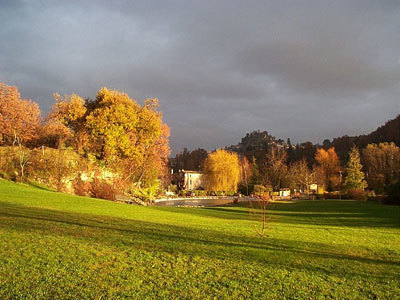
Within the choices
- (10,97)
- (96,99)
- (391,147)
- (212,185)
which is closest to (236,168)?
(212,185)

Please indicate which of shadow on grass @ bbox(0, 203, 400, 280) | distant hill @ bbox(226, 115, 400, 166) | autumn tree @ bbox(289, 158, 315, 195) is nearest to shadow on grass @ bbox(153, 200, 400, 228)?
shadow on grass @ bbox(0, 203, 400, 280)

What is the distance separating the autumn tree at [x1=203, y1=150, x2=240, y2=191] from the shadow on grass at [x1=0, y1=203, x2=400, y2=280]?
51.7 meters

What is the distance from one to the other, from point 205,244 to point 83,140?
2805 cm

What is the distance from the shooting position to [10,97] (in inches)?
1233

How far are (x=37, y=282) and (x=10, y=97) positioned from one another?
32605mm

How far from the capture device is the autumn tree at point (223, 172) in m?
62.4

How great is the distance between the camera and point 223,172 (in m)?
62.5

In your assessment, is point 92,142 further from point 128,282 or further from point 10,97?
point 128,282

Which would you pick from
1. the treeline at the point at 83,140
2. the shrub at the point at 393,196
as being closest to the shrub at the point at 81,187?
the treeline at the point at 83,140

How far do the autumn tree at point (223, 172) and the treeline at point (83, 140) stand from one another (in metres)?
25.9

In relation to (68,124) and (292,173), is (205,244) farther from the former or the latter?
(292,173)

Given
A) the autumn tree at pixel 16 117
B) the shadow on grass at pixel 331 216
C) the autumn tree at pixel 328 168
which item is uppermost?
the autumn tree at pixel 16 117

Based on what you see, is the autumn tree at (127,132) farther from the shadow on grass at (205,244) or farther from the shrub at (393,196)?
the shrub at (393,196)

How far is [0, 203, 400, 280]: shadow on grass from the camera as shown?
683 centimetres
